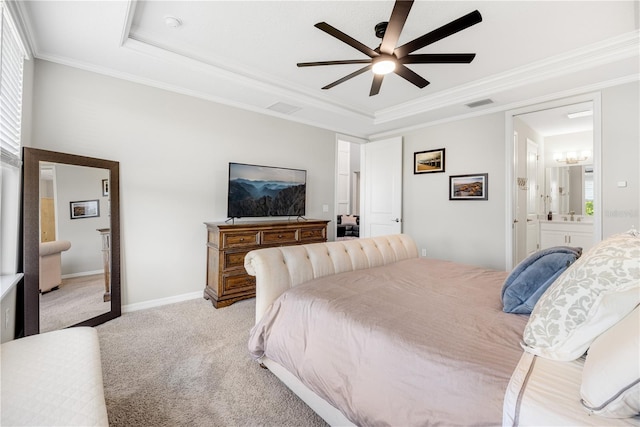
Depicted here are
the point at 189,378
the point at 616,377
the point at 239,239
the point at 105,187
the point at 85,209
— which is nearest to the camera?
the point at 616,377

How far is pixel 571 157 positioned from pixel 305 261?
6392 millimetres

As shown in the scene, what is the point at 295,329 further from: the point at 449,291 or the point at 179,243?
the point at 179,243

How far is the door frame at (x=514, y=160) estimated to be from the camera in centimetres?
325

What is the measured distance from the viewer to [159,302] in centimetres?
336

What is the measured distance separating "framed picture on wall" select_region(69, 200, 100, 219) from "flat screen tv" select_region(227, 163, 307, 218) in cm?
137

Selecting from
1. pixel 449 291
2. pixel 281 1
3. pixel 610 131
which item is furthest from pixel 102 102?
pixel 610 131

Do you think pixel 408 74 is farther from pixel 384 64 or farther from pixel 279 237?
pixel 279 237

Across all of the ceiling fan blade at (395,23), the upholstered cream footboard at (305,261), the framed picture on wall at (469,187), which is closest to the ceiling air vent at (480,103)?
the framed picture on wall at (469,187)

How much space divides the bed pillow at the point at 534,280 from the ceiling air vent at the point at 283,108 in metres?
3.42

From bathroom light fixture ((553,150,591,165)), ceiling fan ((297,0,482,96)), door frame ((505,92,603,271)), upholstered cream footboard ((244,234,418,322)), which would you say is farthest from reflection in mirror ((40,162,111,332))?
bathroom light fixture ((553,150,591,165))

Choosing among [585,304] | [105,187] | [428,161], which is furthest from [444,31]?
[105,187]

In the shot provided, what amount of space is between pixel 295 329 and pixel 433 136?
4.23 metres

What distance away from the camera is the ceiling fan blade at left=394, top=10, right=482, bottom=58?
1781 millimetres

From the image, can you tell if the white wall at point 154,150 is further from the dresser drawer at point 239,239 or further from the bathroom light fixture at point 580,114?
the bathroom light fixture at point 580,114
